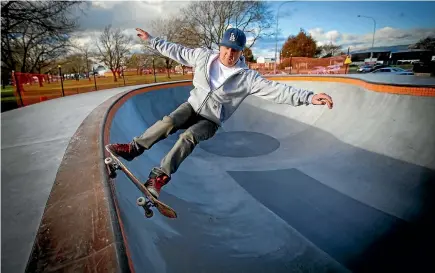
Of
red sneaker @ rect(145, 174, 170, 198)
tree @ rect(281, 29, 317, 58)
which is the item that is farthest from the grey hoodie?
tree @ rect(281, 29, 317, 58)

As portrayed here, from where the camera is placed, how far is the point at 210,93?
2.82 m

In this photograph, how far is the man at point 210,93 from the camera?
2572 millimetres

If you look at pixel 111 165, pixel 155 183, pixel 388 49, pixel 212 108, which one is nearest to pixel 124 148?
pixel 111 165

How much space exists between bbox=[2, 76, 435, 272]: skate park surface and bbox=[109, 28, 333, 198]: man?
0.68 metres

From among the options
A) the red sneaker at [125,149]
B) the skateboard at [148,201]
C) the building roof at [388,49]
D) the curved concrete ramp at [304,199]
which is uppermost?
the building roof at [388,49]

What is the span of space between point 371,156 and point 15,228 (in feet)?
20.2

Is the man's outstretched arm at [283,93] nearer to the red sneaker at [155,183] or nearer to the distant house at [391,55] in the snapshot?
the red sneaker at [155,183]

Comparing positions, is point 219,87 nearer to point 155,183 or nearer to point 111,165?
point 155,183

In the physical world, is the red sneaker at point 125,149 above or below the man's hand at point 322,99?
below

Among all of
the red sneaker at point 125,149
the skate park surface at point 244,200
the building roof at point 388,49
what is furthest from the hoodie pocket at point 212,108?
the building roof at point 388,49

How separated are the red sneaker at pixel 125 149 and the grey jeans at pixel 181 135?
0.07m

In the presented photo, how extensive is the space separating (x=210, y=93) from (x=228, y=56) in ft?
1.50

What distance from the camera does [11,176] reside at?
7.55ft

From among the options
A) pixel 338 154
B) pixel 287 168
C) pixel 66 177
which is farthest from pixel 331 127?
pixel 66 177
